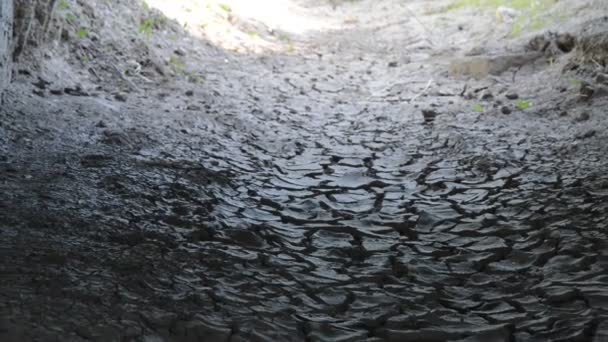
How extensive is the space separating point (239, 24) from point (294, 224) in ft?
27.1

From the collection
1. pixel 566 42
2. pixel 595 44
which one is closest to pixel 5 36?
pixel 595 44

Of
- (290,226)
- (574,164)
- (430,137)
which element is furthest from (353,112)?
(290,226)

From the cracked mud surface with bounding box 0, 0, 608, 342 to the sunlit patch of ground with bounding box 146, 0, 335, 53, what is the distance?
3.63 metres

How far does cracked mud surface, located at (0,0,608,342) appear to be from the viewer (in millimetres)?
2760

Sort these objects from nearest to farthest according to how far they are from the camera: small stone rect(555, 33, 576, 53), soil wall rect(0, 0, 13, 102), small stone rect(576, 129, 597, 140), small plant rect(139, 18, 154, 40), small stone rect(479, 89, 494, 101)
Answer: soil wall rect(0, 0, 13, 102) < small stone rect(576, 129, 597, 140) < small stone rect(479, 89, 494, 101) < small stone rect(555, 33, 576, 53) < small plant rect(139, 18, 154, 40)

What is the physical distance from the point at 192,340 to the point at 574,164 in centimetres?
340

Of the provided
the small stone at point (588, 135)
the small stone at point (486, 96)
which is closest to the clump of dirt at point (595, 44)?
the small stone at point (486, 96)

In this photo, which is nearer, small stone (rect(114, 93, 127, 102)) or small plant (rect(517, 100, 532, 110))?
small stone (rect(114, 93, 127, 102))

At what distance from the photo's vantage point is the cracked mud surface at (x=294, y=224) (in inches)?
109

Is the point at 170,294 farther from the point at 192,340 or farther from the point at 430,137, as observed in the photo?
the point at 430,137

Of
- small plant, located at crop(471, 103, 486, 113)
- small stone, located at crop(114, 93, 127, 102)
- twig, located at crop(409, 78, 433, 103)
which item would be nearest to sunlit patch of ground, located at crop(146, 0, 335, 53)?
twig, located at crop(409, 78, 433, 103)

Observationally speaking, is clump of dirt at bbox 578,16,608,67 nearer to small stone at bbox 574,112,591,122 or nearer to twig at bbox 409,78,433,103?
small stone at bbox 574,112,591,122

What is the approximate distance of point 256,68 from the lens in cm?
888

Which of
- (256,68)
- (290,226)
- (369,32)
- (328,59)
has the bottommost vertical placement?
(290,226)
